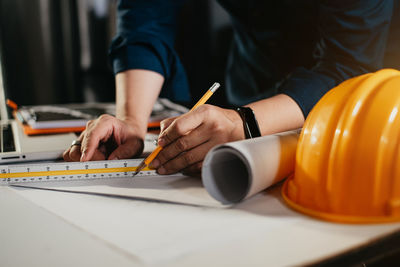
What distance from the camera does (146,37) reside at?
117cm

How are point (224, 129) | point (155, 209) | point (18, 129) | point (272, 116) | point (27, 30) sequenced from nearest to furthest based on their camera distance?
point (155, 209) → point (224, 129) → point (272, 116) → point (18, 129) → point (27, 30)

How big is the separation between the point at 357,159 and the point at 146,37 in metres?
0.87

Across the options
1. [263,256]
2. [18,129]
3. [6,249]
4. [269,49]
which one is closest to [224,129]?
[263,256]

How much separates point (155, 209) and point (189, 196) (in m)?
0.08

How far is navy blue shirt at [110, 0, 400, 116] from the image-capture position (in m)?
0.89

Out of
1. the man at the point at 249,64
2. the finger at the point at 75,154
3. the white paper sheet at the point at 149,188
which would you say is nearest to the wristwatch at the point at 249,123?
the man at the point at 249,64

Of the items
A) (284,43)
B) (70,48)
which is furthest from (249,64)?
(70,48)

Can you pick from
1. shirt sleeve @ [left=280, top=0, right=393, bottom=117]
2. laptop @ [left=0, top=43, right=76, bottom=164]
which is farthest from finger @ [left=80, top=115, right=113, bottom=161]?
shirt sleeve @ [left=280, top=0, right=393, bottom=117]

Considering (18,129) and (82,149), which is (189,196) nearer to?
(82,149)

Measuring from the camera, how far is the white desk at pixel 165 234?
0.42 m

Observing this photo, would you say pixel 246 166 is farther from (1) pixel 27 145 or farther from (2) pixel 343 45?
(1) pixel 27 145

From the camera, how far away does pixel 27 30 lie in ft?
9.20

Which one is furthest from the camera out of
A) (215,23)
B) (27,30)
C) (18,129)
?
(27,30)

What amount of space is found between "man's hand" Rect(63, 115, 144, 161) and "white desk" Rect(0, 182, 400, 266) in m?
0.19
